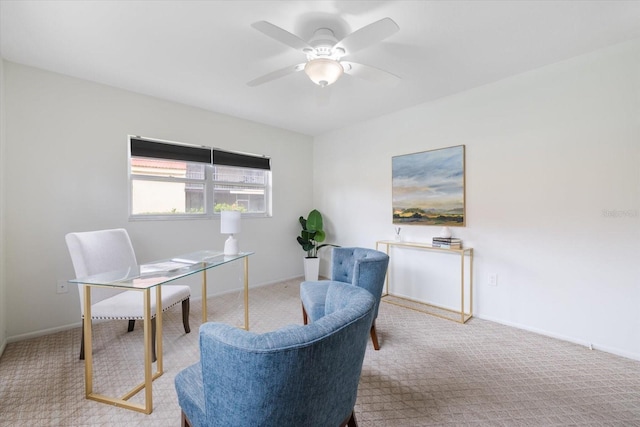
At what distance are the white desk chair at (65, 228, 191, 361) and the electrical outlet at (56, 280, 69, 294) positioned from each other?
0.68 metres

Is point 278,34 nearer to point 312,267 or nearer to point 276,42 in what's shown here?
point 276,42

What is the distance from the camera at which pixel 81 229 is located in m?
2.74

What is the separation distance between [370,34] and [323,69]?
0.38 m

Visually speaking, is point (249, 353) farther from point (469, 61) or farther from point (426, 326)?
point (469, 61)

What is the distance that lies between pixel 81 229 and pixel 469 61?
4.06m

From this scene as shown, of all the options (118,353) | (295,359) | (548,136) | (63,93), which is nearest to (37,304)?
(118,353)

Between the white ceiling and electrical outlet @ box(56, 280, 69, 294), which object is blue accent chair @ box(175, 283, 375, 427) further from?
electrical outlet @ box(56, 280, 69, 294)

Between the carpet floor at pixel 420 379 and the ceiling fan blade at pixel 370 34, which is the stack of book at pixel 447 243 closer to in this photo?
the carpet floor at pixel 420 379

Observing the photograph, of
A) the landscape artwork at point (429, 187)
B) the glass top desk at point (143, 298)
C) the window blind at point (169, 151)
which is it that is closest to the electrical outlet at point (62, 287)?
the glass top desk at point (143, 298)

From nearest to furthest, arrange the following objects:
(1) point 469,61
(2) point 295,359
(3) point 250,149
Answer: (2) point 295,359
(1) point 469,61
(3) point 250,149

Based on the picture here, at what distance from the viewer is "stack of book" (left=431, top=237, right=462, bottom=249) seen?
9.78 feet

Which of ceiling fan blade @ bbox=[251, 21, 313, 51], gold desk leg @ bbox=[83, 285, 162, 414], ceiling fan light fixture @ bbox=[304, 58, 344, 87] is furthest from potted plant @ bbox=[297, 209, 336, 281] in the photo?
ceiling fan blade @ bbox=[251, 21, 313, 51]

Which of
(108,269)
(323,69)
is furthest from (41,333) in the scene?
(323,69)

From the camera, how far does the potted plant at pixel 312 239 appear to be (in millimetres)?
4246
